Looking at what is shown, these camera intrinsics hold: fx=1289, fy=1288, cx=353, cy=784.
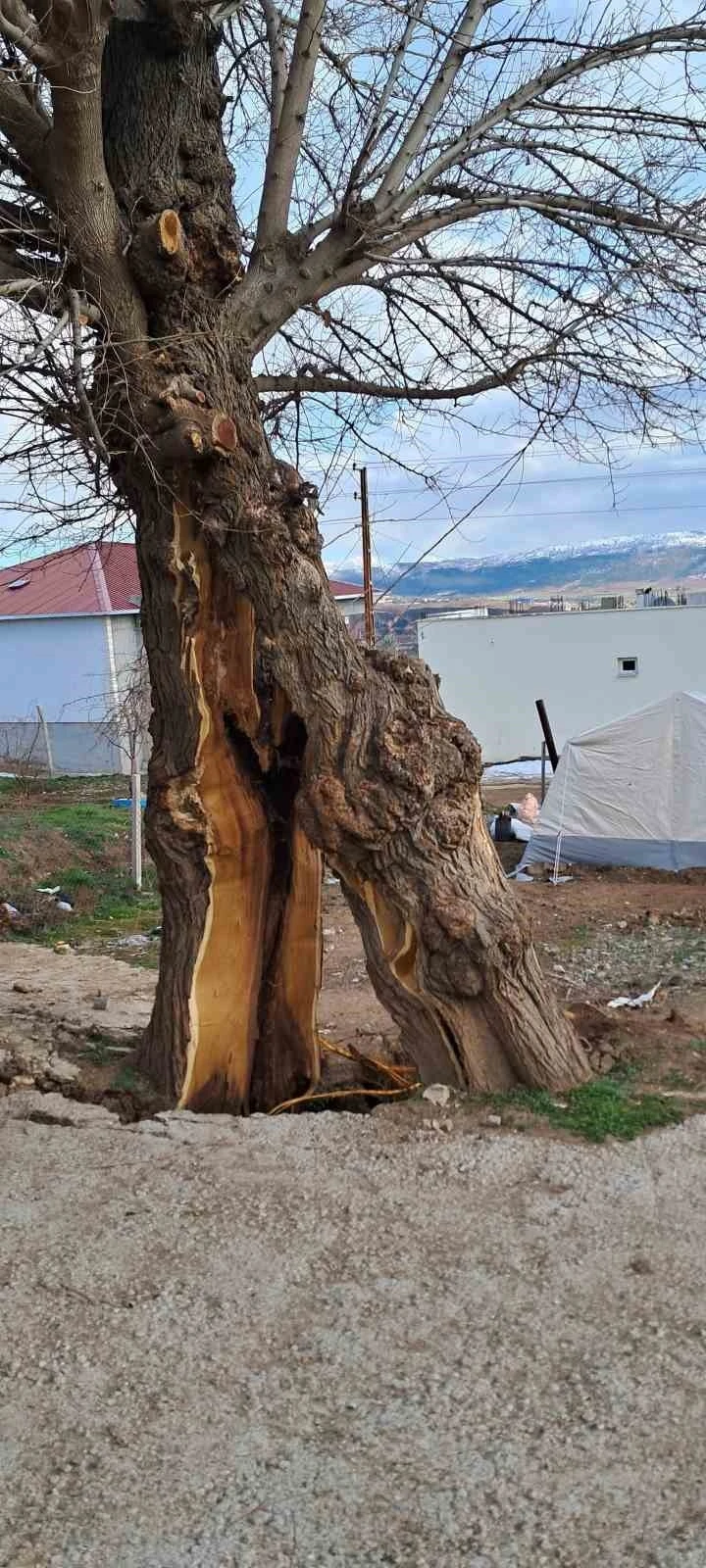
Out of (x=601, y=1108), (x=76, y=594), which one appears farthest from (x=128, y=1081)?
(x=76, y=594)

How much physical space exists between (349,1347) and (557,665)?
36020 mm

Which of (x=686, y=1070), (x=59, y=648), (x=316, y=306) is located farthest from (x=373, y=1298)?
(x=59, y=648)

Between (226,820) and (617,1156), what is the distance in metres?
2.25

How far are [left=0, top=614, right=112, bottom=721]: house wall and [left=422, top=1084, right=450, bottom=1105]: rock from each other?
89.5ft

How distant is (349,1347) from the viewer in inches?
143

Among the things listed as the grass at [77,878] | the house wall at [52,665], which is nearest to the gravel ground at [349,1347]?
the grass at [77,878]

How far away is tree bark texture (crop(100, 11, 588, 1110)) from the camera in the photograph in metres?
5.36

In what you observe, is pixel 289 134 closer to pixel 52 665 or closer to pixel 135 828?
pixel 135 828

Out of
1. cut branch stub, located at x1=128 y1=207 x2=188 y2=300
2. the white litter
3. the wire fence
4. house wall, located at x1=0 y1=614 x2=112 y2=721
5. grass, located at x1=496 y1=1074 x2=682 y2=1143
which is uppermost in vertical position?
cut branch stub, located at x1=128 y1=207 x2=188 y2=300

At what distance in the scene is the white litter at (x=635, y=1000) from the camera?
8.38m

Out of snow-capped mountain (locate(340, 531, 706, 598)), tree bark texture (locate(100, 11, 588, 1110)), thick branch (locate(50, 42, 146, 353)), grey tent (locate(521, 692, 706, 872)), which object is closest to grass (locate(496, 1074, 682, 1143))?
tree bark texture (locate(100, 11, 588, 1110))

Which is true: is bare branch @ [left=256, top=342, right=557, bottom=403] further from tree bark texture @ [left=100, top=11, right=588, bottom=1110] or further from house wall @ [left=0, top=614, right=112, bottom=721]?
house wall @ [left=0, top=614, right=112, bottom=721]

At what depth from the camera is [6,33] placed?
4.45m

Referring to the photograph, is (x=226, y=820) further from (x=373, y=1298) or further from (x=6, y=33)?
(x=6, y=33)
